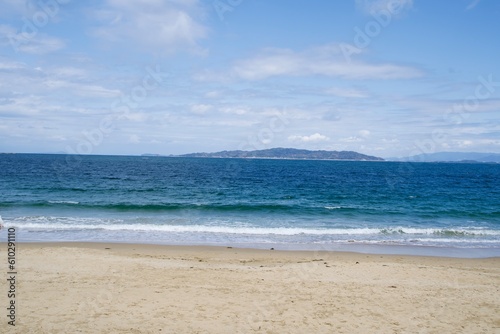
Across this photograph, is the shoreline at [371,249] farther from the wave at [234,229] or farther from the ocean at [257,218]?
the wave at [234,229]

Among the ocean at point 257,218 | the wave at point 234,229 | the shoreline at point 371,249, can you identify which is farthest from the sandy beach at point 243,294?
the wave at point 234,229

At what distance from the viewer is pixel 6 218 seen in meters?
23.5

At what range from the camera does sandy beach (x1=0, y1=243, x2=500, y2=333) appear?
8.11 metres

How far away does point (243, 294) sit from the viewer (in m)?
10.0

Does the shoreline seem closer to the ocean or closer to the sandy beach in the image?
the ocean

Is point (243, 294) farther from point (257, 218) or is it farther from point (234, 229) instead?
point (257, 218)

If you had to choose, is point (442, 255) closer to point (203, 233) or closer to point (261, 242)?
point (261, 242)

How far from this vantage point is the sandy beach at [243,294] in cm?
811

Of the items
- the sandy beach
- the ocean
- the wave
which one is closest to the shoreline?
the ocean

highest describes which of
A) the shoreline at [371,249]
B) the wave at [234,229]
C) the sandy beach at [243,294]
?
the sandy beach at [243,294]

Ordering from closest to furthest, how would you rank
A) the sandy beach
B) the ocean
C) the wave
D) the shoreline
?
the sandy beach < the shoreline < the ocean < the wave

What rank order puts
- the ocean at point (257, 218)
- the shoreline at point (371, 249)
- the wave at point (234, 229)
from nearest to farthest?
the shoreline at point (371, 249), the ocean at point (257, 218), the wave at point (234, 229)

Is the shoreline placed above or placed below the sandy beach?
below

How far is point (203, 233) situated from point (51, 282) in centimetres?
1124
